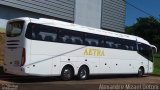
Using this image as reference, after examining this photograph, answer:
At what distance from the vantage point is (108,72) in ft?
77.4

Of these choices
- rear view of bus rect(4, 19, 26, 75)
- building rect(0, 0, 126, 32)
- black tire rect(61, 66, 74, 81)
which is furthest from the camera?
building rect(0, 0, 126, 32)

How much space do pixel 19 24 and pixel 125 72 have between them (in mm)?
10012

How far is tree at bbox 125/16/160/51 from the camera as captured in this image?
63.4m

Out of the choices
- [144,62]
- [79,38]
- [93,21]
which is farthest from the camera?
[93,21]

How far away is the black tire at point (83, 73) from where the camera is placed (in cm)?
2091

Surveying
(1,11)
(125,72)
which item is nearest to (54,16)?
(1,11)

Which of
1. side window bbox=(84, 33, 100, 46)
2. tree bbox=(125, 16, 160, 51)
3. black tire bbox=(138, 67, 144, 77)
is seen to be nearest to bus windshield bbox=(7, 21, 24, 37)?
side window bbox=(84, 33, 100, 46)

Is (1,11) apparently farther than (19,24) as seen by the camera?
Yes

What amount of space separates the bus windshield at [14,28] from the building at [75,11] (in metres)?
3.25

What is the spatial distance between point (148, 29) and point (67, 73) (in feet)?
158

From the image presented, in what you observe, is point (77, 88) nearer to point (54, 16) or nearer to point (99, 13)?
point (54, 16)

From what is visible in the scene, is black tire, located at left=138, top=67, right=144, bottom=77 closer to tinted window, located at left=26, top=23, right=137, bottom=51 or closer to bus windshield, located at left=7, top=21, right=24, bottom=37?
tinted window, located at left=26, top=23, right=137, bottom=51

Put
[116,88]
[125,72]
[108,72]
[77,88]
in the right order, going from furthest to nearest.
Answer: [125,72], [108,72], [116,88], [77,88]

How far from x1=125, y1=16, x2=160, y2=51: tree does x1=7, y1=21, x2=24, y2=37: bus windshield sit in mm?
44538
